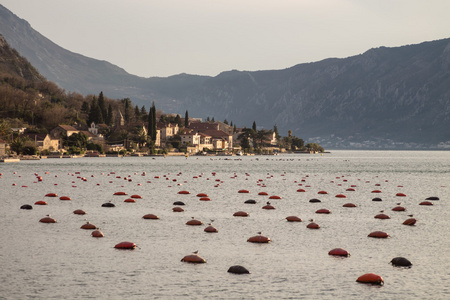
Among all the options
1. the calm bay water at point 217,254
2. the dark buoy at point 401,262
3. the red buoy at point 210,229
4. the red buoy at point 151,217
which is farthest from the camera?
the red buoy at point 151,217

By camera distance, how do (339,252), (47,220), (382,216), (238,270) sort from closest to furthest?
1. (238,270)
2. (339,252)
3. (47,220)
4. (382,216)

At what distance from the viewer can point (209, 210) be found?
52.6 metres

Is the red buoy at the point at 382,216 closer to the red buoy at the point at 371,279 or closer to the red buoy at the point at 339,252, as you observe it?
the red buoy at the point at 339,252

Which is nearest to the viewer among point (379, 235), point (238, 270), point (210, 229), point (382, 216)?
point (238, 270)

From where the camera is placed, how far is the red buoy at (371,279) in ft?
81.6

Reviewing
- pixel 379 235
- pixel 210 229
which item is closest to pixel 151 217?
pixel 210 229

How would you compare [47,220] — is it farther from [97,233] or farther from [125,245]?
[125,245]

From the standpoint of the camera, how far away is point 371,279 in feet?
81.8

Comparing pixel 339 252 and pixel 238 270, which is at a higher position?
pixel 339 252

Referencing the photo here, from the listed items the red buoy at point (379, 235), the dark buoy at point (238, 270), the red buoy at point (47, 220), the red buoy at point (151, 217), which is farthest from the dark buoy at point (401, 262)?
the red buoy at point (47, 220)

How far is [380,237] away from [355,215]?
12.8 meters

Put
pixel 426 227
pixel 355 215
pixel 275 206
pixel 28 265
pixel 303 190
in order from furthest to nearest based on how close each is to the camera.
Result: pixel 303 190
pixel 275 206
pixel 355 215
pixel 426 227
pixel 28 265

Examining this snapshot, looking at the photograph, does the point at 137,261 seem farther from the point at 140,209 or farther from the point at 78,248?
the point at 140,209

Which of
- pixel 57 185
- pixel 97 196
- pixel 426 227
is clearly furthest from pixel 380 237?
pixel 57 185
